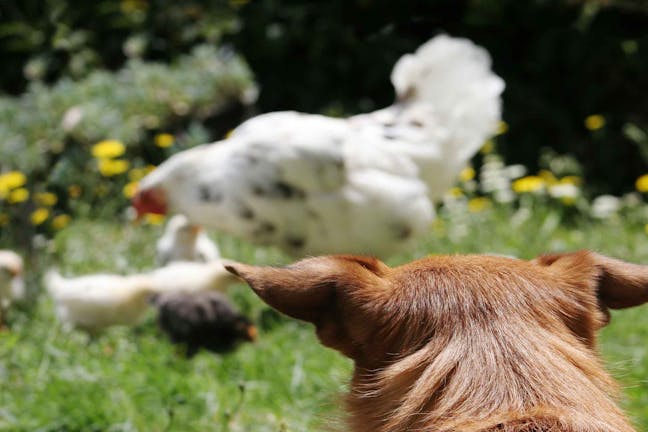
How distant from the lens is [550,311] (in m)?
1.78

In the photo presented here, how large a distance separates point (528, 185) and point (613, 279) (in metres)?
4.04

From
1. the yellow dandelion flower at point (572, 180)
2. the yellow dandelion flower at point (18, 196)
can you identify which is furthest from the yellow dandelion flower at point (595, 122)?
the yellow dandelion flower at point (18, 196)

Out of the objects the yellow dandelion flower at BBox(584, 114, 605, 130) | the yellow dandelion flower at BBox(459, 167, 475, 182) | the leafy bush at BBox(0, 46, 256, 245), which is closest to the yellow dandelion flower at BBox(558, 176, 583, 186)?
the yellow dandelion flower at BBox(584, 114, 605, 130)

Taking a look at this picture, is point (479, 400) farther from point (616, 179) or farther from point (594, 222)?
point (616, 179)

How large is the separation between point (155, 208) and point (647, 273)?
3.16m

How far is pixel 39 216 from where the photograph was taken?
5.49 metres

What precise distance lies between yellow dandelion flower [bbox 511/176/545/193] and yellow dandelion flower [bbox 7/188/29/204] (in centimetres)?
305

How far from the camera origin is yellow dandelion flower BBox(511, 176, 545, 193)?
591 centimetres

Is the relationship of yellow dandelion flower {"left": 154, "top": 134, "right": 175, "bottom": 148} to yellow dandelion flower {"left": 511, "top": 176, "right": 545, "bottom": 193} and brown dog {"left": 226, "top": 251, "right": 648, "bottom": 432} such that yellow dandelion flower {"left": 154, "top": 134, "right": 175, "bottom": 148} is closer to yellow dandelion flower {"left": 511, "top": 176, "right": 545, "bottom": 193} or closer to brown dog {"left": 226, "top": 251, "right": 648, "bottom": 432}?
yellow dandelion flower {"left": 511, "top": 176, "right": 545, "bottom": 193}

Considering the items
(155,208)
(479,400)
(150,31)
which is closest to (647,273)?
(479,400)

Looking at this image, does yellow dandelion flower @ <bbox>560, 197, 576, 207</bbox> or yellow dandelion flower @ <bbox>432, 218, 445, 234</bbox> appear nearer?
yellow dandelion flower @ <bbox>432, 218, 445, 234</bbox>

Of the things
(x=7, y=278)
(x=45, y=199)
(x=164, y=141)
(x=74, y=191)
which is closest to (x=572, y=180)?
(x=164, y=141)

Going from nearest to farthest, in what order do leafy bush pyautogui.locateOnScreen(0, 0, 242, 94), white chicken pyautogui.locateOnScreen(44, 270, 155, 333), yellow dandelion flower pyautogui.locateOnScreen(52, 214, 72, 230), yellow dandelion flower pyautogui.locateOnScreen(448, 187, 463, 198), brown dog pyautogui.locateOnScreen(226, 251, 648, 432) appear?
brown dog pyautogui.locateOnScreen(226, 251, 648, 432), white chicken pyautogui.locateOnScreen(44, 270, 155, 333), yellow dandelion flower pyautogui.locateOnScreen(52, 214, 72, 230), yellow dandelion flower pyautogui.locateOnScreen(448, 187, 463, 198), leafy bush pyautogui.locateOnScreen(0, 0, 242, 94)

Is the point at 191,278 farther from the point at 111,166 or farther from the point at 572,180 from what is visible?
the point at 572,180
